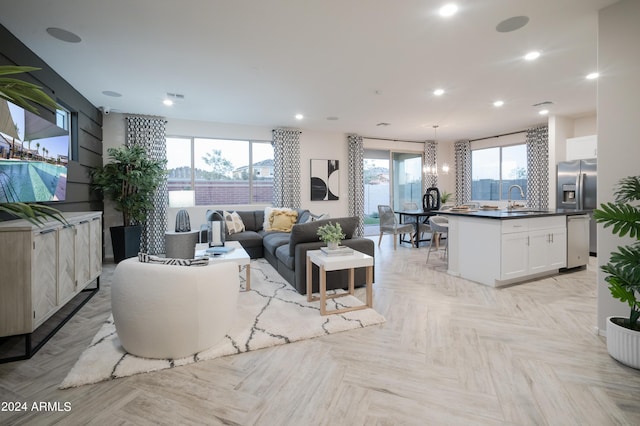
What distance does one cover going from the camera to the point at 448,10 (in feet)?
8.33

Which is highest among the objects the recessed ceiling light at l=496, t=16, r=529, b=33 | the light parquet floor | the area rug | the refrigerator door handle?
the recessed ceiling light at l=496, t=16, r=529, b=33

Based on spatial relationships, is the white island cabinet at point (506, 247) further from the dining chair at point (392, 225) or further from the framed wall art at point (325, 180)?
the framed wall art at point (325, 180)

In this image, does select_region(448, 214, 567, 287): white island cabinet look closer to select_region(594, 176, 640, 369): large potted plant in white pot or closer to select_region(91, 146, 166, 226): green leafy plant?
select_region(594, 176, 640, 369): large potted plant in white pot

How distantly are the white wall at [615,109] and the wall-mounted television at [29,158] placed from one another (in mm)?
4751

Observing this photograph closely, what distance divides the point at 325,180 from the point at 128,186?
13.3 feet

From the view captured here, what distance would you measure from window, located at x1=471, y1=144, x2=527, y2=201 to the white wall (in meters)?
5.67

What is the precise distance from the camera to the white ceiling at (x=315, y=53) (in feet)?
8.37

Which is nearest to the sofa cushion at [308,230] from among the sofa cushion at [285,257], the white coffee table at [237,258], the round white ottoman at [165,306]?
the sofa cushion at [285,257]

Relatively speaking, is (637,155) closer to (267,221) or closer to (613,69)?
(613,69)

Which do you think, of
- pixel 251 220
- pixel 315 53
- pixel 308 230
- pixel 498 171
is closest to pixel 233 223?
pixel 251 220

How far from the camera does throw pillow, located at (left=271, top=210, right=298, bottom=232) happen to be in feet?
18.3

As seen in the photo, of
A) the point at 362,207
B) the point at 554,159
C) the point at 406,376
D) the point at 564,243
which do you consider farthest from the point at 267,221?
the point at 554,159

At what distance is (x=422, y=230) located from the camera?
6543mm

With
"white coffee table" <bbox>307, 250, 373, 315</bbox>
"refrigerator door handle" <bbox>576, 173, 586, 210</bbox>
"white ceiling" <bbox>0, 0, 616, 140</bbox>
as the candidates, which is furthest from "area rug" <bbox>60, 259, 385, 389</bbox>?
"refrigerator door handle" <bbox>576, 173, 586, 210</bbox>
